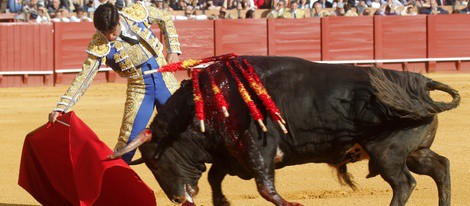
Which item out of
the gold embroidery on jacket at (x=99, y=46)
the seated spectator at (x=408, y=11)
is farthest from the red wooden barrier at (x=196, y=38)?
the gold embroidery on jacket at (x=99, y=46)

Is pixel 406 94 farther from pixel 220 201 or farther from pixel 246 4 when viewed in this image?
pixel 246 4

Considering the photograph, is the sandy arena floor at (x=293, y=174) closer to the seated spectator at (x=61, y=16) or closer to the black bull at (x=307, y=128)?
the black bull at (x=307, y=128)

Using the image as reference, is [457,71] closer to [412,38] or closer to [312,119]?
[412,38]

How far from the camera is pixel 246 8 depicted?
1622cm

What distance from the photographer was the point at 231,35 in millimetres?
15328

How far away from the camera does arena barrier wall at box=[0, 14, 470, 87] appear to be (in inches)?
573

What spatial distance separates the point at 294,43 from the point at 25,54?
415cm

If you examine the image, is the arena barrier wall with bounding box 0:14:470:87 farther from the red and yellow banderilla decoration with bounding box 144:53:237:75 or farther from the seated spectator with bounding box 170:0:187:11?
the red and yellow banderilla decoration with bounding box 144:53:237:75

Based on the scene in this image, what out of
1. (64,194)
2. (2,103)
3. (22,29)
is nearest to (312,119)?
(64,194)

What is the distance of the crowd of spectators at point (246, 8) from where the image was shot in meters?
14.9

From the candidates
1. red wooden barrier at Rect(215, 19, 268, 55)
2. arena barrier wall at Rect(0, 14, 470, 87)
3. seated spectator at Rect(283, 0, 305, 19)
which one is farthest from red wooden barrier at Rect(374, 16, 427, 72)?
red wooden barrier at Rect(215, 19, 268, 55)

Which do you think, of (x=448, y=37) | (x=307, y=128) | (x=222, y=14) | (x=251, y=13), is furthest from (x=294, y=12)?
(x=307, y=128)

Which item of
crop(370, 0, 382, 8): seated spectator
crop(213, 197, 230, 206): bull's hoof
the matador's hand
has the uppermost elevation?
the matador's hand

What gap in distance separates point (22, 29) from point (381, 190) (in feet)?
30.2
